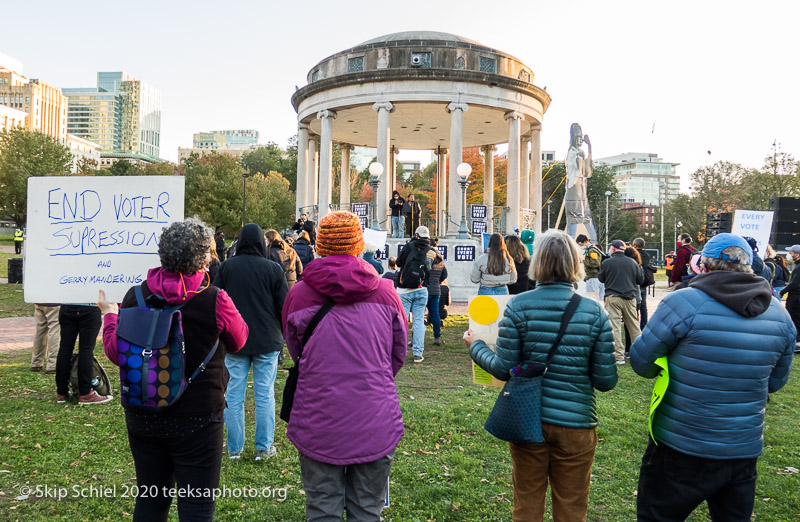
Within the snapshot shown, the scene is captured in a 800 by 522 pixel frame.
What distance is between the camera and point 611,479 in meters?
4.87

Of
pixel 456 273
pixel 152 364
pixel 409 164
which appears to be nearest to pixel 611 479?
pixel 152 364

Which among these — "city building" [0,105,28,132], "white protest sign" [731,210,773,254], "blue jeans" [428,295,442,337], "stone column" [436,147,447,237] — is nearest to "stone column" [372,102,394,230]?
"stone column" [436,147,447,237]

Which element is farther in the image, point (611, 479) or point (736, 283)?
point (611, 479)

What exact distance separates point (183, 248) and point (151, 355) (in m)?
0.57

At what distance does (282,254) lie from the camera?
25.7 ft

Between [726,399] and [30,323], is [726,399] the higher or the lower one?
the higher one

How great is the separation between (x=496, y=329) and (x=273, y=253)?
13.9 feet

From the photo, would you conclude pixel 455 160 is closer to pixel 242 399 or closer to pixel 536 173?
pixel 536 173

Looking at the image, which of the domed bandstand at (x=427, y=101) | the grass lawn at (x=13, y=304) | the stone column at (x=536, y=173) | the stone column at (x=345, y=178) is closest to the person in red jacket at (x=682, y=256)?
the domed bandstand at (x=427, y=101)

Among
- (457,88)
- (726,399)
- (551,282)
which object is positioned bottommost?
(726,399)

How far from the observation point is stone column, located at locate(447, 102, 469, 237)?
68.5 ft

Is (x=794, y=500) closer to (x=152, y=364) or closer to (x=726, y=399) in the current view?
(x=726, y=399)

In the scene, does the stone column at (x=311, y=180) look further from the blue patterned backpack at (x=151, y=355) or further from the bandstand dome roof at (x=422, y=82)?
Answer: the blue patterned backpack at (x=151, y=355)

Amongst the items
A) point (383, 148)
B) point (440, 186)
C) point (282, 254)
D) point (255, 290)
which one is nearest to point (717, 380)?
point (255, 290)
